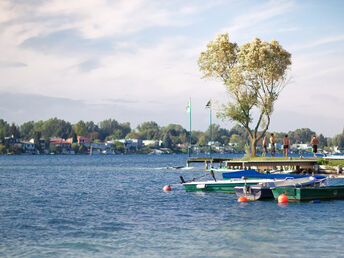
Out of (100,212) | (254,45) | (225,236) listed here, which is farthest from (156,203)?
(254,45)

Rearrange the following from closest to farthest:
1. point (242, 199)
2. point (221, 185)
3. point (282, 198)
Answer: point (282, 198), point (242, 199), point (221, 185)

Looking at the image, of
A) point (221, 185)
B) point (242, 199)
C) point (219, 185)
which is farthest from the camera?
point (219, 185)

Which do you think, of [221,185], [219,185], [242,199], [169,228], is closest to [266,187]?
[242,199]

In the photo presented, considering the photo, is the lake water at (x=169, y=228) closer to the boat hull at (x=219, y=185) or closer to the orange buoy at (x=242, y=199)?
the orange buoy at (x=242, y=199)

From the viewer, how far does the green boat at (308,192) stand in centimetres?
3444

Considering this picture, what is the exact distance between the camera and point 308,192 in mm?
34594

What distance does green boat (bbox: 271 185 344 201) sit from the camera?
34438 millimetres

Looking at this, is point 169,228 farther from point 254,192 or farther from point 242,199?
point 254,192

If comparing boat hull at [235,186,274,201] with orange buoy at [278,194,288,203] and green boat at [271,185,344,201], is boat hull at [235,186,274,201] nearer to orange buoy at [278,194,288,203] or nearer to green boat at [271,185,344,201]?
green boat at [271,185,344,201]

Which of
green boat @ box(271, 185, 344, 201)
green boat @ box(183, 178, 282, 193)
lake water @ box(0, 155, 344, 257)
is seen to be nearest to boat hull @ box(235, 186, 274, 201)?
green boat @ box(271, 185, 344, 201)

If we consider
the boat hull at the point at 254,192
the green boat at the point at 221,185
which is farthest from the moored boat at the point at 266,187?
the green boat at the point at 221,185

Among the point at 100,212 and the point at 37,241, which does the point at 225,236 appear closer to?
the point at 37,241

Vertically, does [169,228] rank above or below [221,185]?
Answer: below

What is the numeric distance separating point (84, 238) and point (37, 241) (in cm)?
211
